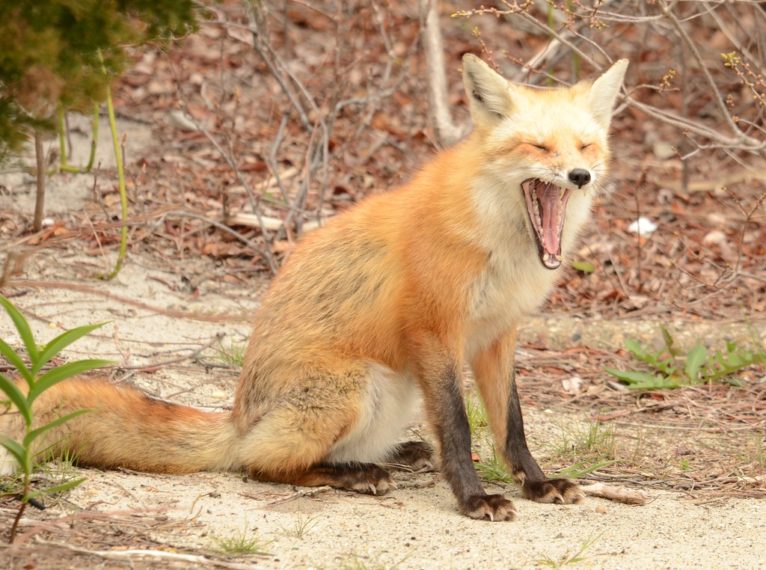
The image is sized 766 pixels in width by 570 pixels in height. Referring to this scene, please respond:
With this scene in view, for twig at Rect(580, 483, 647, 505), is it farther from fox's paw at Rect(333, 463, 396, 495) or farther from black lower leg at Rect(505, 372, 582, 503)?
fox's paw at Rect(333, 463, 396, 495)

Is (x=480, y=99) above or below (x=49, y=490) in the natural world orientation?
above

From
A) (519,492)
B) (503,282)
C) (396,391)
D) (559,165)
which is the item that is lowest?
(519,492)

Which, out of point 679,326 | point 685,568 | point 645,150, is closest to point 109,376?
point 685,568

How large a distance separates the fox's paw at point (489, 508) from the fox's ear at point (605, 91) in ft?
6.29

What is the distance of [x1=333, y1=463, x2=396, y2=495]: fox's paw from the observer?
16.8 ft

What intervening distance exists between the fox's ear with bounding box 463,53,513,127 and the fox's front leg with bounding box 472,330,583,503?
110cm

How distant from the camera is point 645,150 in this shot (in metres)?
11.8

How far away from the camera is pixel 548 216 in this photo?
495 centimetres

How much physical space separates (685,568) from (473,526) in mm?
945

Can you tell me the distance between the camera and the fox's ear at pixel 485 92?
4.99 m

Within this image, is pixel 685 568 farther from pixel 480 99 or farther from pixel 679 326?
pixel 679 326

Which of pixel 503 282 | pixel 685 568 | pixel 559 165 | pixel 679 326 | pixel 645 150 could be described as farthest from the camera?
pixel 645 150

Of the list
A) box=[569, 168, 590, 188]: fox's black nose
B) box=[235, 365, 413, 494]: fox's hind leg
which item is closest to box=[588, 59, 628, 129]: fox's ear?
box=[569, 168, 590, 188]: fox's black nose

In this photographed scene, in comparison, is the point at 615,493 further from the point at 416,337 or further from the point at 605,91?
the point at 605,91
